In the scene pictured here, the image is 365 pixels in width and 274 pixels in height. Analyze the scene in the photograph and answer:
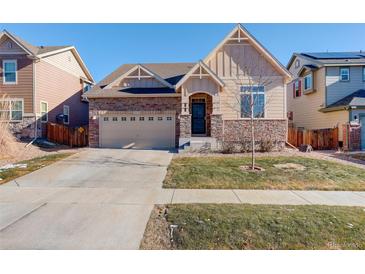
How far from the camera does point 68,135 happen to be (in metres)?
16.8

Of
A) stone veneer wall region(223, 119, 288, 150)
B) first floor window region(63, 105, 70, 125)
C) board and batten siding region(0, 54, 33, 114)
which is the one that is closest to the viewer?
stone veneer wall region(223, 119, 288, 150)

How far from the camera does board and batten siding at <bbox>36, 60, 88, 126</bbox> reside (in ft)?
57.6

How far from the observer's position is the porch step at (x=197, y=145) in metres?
13.0

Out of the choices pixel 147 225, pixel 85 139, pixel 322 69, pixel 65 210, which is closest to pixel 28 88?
pixel 85 139

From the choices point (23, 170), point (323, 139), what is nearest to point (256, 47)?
point (323, 139)

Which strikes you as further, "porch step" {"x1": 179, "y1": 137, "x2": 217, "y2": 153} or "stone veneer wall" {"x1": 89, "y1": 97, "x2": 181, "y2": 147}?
"stone veneer wall" {"x1": 89, "y1": 97, "x2": 181, "y2": 147}

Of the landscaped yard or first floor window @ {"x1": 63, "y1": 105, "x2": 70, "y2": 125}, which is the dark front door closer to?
the landscaped yard

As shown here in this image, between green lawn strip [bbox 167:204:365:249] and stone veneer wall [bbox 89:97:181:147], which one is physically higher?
stone veneer wall [bbox 89:97:181:147]

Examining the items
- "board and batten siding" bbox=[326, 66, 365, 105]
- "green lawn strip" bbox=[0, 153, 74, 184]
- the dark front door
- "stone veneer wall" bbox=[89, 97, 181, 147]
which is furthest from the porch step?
"board and batten siding" bbox=[326, 66, 365, 105]

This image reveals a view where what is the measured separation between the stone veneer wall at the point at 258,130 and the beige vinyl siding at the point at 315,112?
5.39 metres

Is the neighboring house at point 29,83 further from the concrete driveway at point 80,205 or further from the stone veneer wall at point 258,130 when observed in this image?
the stone veneer wall at point 258,130

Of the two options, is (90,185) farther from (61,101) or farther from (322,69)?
(322,69)

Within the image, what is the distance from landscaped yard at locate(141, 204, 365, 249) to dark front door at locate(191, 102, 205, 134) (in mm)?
10056

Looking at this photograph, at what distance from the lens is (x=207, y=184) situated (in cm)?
714
